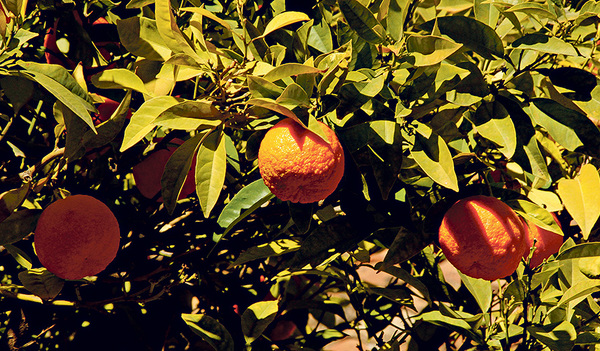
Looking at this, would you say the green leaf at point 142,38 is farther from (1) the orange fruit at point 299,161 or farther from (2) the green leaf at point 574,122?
(2) the green leaf at point 574,122

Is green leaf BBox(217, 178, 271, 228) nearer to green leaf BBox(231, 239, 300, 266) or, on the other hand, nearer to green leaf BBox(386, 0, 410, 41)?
green leaf BBox(231, 239, 300, 266)

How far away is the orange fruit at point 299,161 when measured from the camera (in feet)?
2.40

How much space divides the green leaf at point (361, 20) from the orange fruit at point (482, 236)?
30 centimetres

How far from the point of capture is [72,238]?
934 millimetres

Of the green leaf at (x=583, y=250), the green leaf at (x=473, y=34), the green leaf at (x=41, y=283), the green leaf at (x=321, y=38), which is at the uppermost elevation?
the green leaf at (x=473, y=34)

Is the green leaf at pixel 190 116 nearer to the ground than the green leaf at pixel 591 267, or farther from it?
farther from it

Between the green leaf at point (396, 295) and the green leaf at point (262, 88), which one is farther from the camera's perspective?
the green leaf at point (396, 295)

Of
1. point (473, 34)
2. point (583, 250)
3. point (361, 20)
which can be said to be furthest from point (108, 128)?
point (583, 250)

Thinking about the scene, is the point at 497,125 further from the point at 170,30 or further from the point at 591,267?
the point at 170,30

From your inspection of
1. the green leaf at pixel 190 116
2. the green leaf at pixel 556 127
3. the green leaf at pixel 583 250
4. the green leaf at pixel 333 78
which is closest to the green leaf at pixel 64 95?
the green leaf at pixel 190 116

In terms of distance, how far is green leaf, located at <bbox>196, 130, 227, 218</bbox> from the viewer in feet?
2.52

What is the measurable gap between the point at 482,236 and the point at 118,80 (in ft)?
2.00

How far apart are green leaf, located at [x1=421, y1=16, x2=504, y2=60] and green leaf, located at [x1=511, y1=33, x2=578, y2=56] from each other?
3 centimetres

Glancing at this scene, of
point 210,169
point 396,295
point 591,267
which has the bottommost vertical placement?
point 396,295
